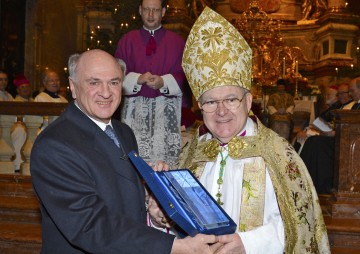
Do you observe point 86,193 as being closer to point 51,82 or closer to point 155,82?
point 155,82

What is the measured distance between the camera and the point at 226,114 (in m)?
2.78

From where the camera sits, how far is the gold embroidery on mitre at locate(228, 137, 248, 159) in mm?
2889

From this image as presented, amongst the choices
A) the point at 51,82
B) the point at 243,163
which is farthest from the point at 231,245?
the point at 51,82

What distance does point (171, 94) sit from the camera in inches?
193

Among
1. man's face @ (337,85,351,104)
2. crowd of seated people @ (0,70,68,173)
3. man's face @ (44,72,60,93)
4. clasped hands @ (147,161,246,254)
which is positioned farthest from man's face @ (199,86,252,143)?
man's face @ (337,85,351,104)

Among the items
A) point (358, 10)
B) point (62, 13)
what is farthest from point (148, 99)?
point (358, 10)

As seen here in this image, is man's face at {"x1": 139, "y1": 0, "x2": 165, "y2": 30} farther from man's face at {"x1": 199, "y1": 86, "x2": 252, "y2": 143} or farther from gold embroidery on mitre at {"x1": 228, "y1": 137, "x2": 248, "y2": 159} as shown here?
gold embroidery on mitre at {"x1": 228, "y1": 137, "x2": 248, "y2": 159}

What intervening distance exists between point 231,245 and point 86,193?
0.67 metres

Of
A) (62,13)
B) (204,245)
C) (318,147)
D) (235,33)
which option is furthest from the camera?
(62,13)

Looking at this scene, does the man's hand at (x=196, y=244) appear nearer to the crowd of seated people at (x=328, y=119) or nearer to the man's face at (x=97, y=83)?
the man's face at (x=97, y=83)

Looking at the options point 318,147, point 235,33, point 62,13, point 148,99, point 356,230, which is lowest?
point 356,230

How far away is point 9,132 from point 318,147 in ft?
12.4

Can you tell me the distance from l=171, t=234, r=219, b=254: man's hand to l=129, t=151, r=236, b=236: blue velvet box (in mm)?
23

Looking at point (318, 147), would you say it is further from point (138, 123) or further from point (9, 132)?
point (9, 132)
